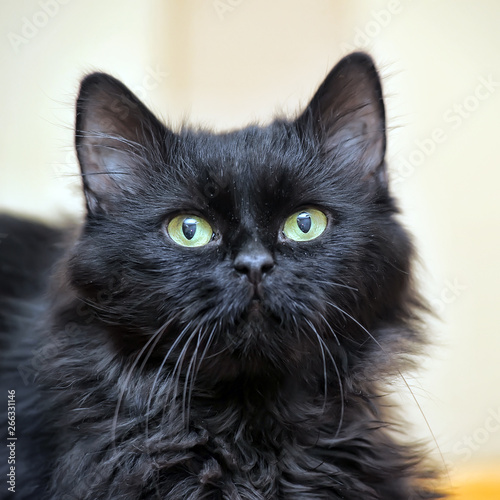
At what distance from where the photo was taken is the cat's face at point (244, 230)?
3.69ft

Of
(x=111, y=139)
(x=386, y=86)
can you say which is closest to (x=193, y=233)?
(x=111, y=139)

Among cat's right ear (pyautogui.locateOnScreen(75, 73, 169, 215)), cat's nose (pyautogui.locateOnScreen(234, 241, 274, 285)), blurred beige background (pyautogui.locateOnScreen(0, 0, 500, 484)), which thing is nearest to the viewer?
cat's nose (pyautogui.locateOnScreen(234, 241, 274, 285))

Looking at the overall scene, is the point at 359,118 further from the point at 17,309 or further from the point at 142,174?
the point at 17,309

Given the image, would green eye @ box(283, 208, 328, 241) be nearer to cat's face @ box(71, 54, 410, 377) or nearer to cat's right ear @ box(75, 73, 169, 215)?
cat's face @ box(71, 54, 410, 377)

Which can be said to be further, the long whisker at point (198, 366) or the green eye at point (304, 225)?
the green eye at point (304, 225)

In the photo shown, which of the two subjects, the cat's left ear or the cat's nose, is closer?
the cat's nose

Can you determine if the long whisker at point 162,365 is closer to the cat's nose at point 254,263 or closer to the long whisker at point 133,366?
the long whisker at point 133,366

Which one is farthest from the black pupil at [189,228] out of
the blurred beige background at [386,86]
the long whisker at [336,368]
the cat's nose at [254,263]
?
the blurred beige background at [386,86]

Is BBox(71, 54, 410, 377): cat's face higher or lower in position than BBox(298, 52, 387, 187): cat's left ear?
lower

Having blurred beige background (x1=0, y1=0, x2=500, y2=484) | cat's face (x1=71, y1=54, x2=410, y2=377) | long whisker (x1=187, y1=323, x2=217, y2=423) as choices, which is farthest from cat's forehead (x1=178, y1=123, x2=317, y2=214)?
blurred beige background (x1=0, y1=0, x2=500, y2=484)

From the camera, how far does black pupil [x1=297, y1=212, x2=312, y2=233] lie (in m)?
1.24

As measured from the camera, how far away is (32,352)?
142 centimetres

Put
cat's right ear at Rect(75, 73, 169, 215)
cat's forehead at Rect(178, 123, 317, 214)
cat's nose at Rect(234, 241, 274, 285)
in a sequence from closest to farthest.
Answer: cat's nose at Rect(234, 241, 274, 285) < cat's forehead at Rect(178, 123, 317, 214) < cat's right ear at Rect(75, 73, 169, 215)

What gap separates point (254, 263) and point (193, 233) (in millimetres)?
204
